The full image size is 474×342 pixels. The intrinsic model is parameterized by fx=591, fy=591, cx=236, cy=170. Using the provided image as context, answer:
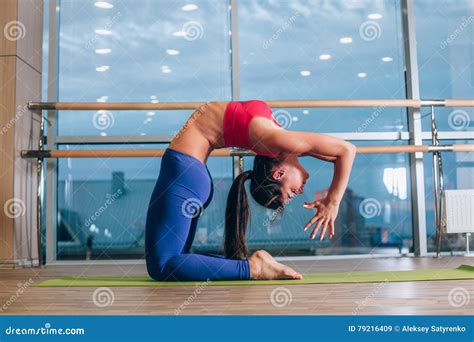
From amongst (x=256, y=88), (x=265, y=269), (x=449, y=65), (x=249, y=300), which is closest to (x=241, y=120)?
(x=265, y=269)

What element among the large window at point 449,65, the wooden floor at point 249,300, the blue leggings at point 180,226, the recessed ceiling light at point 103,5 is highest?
the recessed ceiling light at point 103,5

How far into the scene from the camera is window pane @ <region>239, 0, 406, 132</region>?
3818 mm

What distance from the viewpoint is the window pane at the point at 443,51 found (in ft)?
12.6

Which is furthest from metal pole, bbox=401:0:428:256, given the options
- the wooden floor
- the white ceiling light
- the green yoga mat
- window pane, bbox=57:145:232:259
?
the wooden floor

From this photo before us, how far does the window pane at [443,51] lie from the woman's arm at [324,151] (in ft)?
7.17

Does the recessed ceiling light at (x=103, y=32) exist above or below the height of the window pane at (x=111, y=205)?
above

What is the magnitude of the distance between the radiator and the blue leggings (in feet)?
5.80

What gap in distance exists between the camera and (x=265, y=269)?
6.63 ft

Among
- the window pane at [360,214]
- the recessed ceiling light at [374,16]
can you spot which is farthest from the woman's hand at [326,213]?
the recessed ceiling light at [374,16]

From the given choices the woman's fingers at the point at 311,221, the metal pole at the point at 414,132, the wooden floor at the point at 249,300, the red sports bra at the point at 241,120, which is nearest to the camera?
the wooden floor at the point at 249,300

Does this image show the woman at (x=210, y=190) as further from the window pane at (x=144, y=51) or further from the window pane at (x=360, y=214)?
the window pane at (x=144, y=51)

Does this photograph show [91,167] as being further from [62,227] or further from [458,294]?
[458,294]
